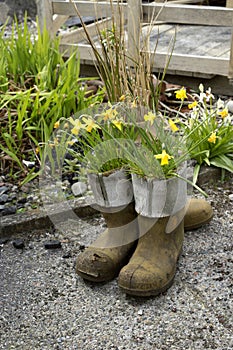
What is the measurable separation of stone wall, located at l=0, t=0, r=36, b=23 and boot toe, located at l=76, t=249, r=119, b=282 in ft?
15.7

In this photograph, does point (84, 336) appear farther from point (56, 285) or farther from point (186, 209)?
point (186, 209)

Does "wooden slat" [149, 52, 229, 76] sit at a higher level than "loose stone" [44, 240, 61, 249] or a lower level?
higher

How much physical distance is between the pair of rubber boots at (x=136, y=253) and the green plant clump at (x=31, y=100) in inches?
28.4

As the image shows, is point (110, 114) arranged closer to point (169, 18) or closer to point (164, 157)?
point (164, 157)

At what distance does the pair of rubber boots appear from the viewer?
2029mm

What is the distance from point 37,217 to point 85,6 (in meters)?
1.91

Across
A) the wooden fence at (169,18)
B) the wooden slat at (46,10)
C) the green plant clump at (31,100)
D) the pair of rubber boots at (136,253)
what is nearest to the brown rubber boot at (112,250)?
the pair of rubber boots at (136,253)

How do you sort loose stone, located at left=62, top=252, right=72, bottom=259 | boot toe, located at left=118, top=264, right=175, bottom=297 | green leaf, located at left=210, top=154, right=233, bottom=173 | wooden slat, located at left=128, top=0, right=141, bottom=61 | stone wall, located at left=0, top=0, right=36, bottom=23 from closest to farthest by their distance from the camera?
boot toe, located at left=118, top=264, right=175, bottom=297 < loose stone, located at left=62, top=252, right=72, bottom=259 < green leaf, located at left=210, top=154, right=233, bottom=173 < wooden slat, located at left=128, top=0, right=141, bottom=61 < stone wall, located at left=0, top=0, right=36, bottom=23

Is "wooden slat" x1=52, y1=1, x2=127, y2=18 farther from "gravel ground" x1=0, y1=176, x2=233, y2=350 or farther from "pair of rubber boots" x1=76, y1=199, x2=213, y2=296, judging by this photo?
"pair of rubber boots" x1=76, y1=199, x2=213, y2=296

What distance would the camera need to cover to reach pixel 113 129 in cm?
222

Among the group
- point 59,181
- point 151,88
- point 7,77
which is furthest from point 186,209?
point 7,77

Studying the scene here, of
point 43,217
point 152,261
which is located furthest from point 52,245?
point 152,261

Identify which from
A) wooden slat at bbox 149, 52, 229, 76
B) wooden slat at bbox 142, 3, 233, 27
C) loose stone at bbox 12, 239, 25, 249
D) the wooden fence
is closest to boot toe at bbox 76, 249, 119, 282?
loose stone at bbox 12, 239, 25, 249

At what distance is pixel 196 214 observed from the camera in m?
2.44
